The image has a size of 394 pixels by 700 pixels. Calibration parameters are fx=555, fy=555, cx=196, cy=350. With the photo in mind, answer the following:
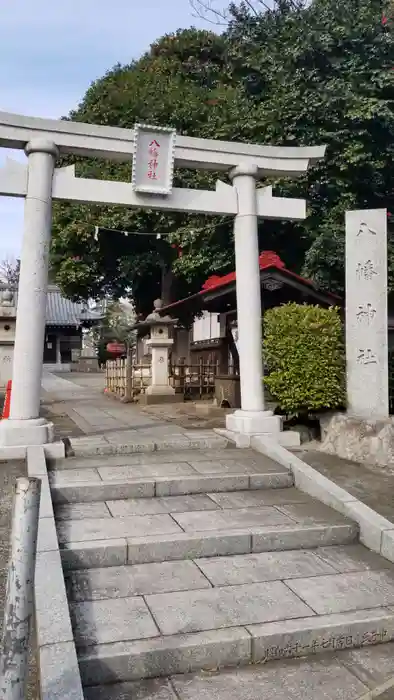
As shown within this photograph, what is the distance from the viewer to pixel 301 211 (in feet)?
28.2

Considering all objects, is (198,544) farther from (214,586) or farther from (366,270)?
(366,270)

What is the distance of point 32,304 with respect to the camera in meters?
7.11

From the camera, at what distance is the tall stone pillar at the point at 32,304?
7062mm

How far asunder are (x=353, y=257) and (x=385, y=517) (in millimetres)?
4231

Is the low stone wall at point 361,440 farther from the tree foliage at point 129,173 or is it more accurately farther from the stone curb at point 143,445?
the tree foliage at point 129,173

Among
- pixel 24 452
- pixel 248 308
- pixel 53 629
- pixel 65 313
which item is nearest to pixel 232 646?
pixel 53 629

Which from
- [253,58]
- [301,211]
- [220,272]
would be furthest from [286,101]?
[301,211]

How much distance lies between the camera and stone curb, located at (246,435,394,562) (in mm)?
4800

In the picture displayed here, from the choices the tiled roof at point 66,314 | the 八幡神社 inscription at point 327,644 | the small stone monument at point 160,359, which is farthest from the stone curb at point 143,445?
the tiled roof at point 66,314

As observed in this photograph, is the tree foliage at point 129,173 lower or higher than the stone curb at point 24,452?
higher

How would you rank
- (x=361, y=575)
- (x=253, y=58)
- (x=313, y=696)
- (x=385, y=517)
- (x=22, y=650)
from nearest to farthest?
(x=22, y=650) → (x=313, y=696) → (x=361, y=575) → (x=385, y=517) → (x=253, y=58)

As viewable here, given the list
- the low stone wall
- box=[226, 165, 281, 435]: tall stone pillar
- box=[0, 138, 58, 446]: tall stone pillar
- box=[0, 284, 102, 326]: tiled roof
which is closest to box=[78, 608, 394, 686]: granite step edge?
the low stone wall

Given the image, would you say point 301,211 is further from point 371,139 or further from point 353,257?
point 371,139

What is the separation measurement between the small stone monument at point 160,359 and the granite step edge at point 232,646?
11.9 m
